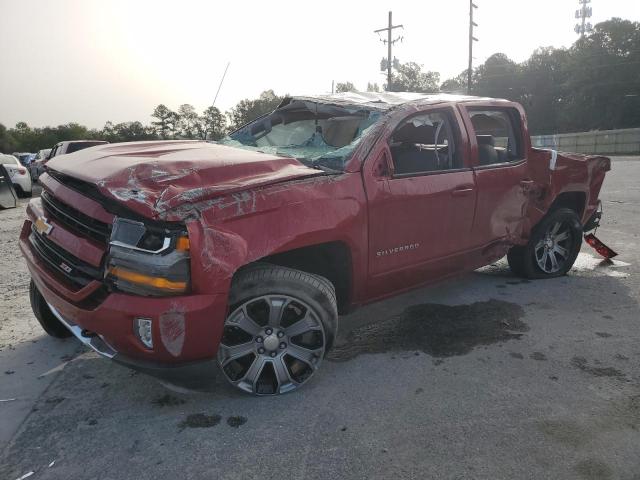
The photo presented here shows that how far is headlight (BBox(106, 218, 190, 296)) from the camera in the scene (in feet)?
7.95

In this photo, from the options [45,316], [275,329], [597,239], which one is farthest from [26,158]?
[275,329]

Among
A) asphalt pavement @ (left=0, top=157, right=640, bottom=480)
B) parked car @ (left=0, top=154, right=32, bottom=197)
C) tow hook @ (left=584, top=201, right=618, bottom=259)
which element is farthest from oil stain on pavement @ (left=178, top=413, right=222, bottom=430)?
parked car @ (left=0, top=154, right=32, bottom=197)

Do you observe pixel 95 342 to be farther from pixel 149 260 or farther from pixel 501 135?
pixel 501 135

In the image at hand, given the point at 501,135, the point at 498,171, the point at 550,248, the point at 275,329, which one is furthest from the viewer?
the point at 550,248

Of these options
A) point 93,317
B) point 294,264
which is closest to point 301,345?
point 294,264

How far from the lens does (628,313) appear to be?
13.9 ft

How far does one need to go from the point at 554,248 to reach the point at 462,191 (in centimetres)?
203

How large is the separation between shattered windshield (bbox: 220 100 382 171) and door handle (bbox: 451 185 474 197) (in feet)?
2.72

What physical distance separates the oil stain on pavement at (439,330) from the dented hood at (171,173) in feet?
4.65

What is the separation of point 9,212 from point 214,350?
10531mm

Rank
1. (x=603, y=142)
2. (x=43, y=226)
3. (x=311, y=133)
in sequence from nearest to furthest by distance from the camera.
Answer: (x=43, y=226) → (x=311, y=133) → (x=603, y=142)

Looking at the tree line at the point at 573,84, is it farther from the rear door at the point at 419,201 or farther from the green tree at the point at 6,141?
the rear door at the point at 419,201

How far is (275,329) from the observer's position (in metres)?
2.90

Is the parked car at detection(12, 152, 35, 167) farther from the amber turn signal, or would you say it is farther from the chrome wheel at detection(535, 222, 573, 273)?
the amber turn signal
